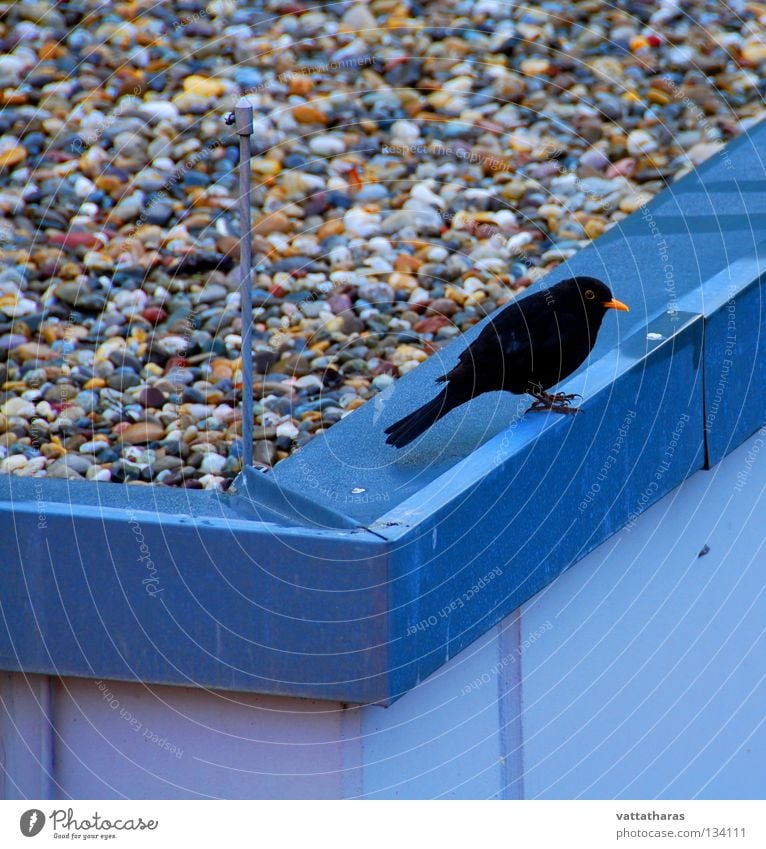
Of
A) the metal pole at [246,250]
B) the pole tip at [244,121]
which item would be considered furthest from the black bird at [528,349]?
the pole tip at [244,121]

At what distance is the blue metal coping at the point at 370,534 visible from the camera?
6.38 feet

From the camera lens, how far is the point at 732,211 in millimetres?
3059

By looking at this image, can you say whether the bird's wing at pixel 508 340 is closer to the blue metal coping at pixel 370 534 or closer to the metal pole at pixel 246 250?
the blue metal coping at pixel 370 534

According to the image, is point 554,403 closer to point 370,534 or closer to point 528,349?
point 528,349

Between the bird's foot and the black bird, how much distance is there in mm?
27

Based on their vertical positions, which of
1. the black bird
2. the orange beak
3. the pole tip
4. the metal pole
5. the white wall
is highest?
the pole tip

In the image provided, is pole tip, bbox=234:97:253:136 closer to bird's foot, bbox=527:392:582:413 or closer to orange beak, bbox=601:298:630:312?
bird's foot, bbox=527:392:582:413

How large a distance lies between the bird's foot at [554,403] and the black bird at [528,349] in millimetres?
27

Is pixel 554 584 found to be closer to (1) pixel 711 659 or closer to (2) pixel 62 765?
(1) pixel 711 659

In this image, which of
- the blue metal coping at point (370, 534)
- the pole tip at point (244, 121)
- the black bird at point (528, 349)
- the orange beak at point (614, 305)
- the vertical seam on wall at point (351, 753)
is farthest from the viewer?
the orange beak at point (614, 305)

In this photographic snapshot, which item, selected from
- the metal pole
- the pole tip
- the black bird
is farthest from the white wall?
the pole tip

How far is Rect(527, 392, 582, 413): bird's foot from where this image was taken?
229 cm

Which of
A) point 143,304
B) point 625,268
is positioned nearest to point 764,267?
point 625,268

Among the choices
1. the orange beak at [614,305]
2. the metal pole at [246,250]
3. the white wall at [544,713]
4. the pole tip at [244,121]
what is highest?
the pole tip at [244,121]
